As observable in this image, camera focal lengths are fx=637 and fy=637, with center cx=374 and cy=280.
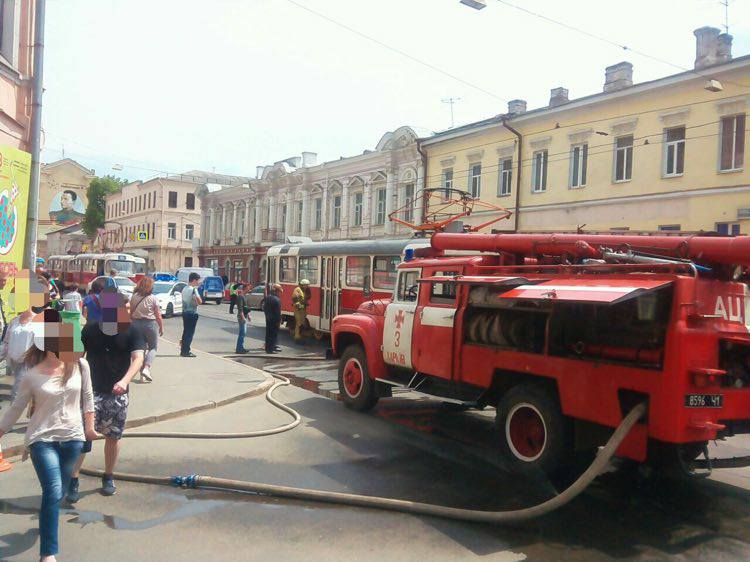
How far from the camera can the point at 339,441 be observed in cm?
788

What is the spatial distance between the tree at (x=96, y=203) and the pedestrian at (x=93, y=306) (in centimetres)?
8625

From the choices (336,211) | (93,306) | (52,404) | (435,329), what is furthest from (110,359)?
(336,211)

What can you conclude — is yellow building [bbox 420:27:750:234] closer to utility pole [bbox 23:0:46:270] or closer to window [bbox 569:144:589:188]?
window [bbox 569:144:589:188]

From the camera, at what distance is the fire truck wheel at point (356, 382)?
9422 millimetres

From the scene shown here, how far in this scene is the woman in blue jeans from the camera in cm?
432

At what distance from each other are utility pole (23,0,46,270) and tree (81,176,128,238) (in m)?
86.6

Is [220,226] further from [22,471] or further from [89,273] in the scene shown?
[22,471]

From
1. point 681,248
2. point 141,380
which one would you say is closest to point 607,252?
point 681,248

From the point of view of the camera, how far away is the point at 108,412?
5.57 metres

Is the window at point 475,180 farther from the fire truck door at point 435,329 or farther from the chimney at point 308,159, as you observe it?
the fire truck door at point 435,329

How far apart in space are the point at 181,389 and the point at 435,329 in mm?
4674

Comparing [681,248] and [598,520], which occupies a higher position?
[681,248]

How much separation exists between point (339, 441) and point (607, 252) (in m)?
3.88

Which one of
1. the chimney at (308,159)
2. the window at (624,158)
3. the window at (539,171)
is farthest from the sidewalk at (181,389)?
A: the chimney at (308,159)
